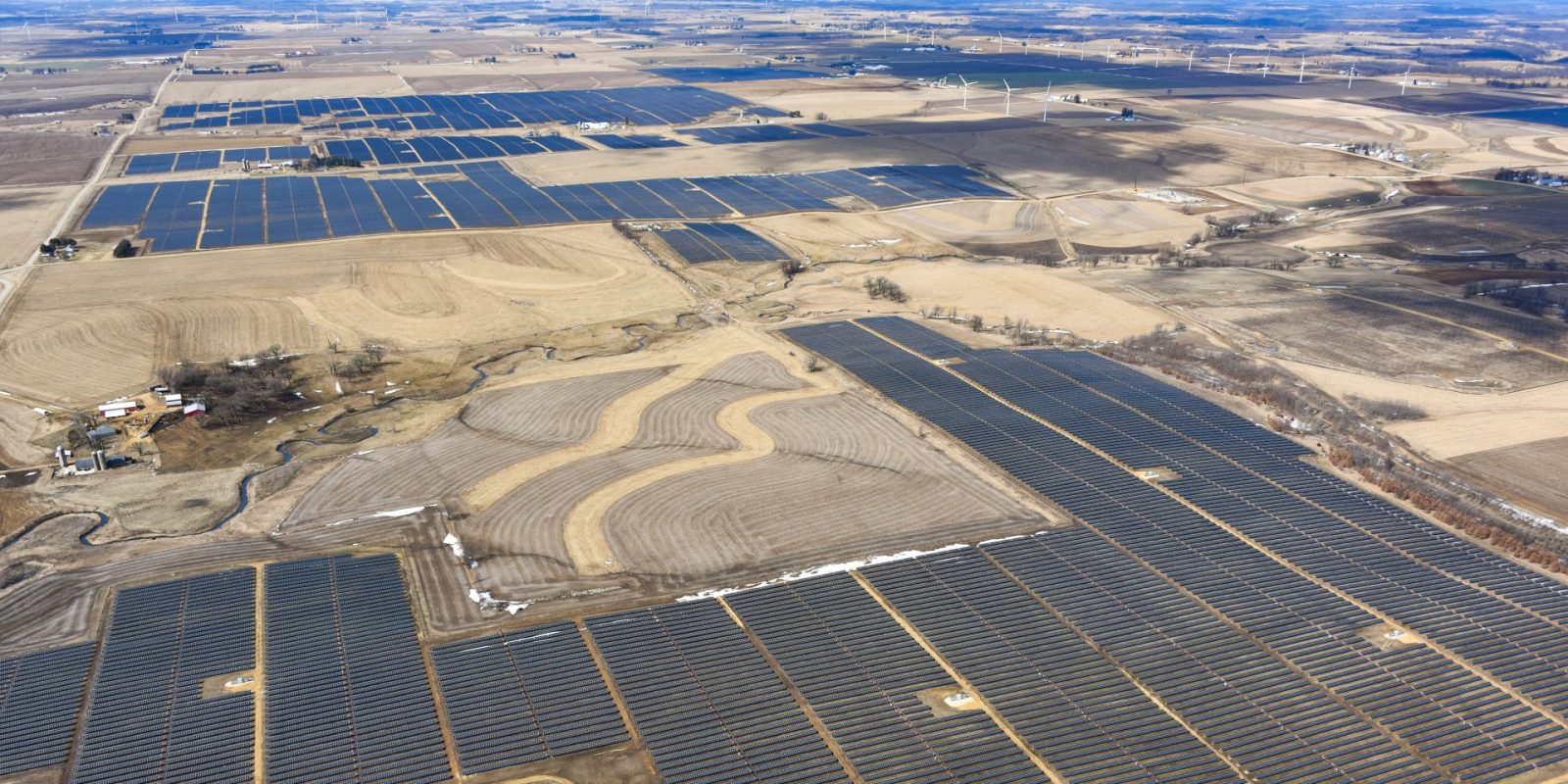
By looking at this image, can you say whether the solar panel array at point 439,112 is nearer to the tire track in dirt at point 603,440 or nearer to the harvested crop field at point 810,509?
the tire track in dirt at point 603,440

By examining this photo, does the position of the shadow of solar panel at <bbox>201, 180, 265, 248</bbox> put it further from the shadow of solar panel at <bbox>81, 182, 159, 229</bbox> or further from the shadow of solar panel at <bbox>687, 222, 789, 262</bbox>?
the shadow of solar panel at <bbox>687, 222, 789, 262</bbox>

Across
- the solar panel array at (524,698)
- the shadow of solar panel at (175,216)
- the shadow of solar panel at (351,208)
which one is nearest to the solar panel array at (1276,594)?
the solar panel array at (524,698)

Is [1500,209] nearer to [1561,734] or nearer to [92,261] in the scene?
[1561,734]

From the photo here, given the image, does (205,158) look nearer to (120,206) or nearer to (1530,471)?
(120,206)

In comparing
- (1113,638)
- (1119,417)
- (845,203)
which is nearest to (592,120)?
(845,203)

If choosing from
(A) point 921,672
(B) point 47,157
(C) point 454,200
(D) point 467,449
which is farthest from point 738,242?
(B) point 47,157

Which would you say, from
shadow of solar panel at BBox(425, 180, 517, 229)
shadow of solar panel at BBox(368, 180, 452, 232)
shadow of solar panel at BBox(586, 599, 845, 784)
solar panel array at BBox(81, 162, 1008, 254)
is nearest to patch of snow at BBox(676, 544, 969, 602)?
shadow of solar panel at BBox(586, 599, 845, 784)
